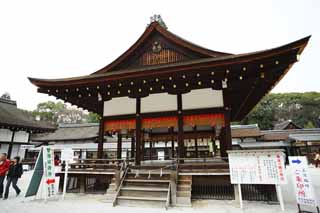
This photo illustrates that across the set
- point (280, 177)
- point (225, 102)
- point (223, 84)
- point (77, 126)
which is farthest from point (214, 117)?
point (77, 126)

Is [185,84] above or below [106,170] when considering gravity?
above

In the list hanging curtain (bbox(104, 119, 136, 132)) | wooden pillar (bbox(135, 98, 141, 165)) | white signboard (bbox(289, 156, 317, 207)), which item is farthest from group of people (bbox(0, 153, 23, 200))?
white signboard (bbox(289, 156, 317, 207))

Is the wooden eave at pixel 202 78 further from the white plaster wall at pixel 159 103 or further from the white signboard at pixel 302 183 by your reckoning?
the white signboard at pixel 302 183

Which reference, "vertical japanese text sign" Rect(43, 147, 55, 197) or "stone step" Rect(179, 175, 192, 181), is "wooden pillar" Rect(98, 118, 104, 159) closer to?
"vertical japanese text sign" Rect(43, 147, 55, 197)

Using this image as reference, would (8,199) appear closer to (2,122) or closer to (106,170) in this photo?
(106,170)

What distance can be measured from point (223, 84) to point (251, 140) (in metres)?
21.6

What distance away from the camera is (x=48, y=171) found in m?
6.90

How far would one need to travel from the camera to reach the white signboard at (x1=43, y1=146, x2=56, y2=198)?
6.82 metres

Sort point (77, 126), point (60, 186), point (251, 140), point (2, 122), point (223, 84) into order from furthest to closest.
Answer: point (77, 126)
point (251, 140)
point (2, 122)
point (60, 186)
point (223, 84)

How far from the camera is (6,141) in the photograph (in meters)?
14.1

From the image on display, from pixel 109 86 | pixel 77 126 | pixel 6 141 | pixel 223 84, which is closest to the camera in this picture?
pixel 223 84

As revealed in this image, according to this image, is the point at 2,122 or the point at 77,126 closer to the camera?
the point at 2,122

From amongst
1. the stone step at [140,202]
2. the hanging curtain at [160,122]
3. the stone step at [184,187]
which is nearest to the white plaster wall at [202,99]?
the hanging curtain at [160,122]

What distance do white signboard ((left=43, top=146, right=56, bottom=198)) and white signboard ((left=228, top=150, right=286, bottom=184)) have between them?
6208 millimetres
